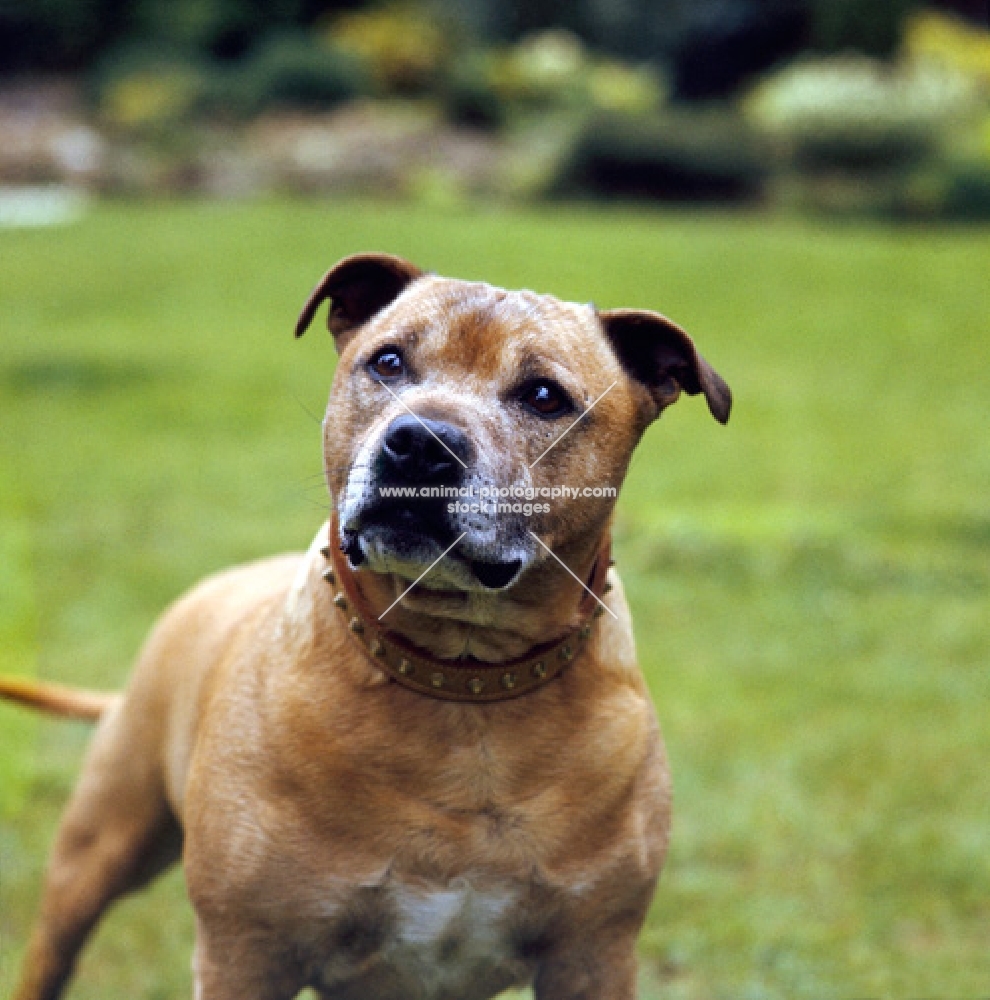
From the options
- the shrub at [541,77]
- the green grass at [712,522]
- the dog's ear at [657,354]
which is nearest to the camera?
the dog's ear at [657,354]

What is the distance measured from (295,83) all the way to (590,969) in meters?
20.4

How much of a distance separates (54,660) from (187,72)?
1766cm

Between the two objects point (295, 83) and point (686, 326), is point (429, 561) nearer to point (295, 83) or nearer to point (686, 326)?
point (686, 326)

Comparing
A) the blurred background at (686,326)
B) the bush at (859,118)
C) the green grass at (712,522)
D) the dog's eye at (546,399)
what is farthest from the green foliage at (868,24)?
the dog's eye at (546,399)

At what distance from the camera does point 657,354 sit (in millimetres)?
2965

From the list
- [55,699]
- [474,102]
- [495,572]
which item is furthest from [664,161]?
[495,572]

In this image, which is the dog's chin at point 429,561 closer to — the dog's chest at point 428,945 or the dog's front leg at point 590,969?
the dog's chest at point 428,945

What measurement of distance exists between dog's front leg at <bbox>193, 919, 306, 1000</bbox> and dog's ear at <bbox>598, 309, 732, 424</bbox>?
52.6 inches

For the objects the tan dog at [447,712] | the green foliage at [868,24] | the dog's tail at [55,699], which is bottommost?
the green foliage at [868,24]

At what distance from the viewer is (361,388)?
272cm

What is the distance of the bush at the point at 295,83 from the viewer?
69.3ft

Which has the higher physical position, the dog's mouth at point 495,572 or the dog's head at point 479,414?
the dog's head at point 479,414

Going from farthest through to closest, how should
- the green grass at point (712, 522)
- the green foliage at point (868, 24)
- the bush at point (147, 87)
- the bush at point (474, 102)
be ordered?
the green foliage at point (868, 24) → the bush at point (474, 102) → the bush at point (147, 87) → the green grass at point (712, 522)

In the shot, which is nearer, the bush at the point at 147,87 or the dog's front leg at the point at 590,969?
the dog's front leg at the point at 590,969
